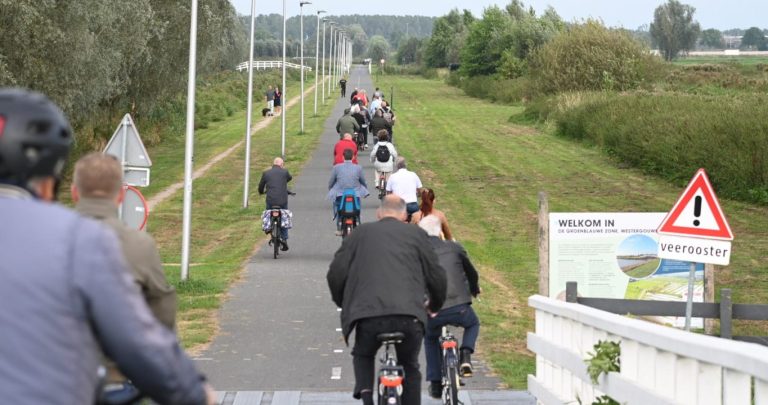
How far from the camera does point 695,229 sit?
12.4 meters

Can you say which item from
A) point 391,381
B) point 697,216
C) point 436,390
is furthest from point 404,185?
point 391,381

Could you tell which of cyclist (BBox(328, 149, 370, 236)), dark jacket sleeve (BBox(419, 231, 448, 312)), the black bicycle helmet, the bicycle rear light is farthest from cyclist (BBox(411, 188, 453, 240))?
cyclist (BBox(328, 149, 370, 236))

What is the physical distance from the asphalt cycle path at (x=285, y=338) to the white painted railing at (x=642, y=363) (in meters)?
2.05

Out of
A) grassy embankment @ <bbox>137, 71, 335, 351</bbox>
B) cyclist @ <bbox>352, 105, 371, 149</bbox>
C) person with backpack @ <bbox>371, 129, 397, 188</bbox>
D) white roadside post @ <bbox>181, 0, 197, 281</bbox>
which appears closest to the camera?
grassy embankment @ <bbox>137, 71, 335, 351</bbox>

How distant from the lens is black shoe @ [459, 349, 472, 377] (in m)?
11.3

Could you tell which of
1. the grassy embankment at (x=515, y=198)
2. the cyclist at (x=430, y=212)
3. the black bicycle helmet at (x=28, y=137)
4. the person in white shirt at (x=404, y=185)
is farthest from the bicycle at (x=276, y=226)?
the black bicycle helmet at (x=28, y=137)

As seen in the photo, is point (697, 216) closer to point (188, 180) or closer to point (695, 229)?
point (695, 229)

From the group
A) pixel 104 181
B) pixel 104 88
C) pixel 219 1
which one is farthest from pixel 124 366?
pixel 219 1

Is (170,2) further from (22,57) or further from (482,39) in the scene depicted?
(482,39)

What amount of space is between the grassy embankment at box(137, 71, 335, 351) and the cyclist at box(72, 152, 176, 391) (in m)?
8.99

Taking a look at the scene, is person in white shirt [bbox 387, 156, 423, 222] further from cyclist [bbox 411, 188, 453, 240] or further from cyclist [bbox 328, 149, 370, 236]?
cyclist [bbox 411, 188, 453, 240]

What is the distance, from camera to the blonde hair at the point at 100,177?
5.13 meters

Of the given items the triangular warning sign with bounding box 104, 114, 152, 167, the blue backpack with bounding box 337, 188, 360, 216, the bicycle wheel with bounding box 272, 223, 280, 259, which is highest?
the triangular warning sign with bounding box 104, 114, 152, 167

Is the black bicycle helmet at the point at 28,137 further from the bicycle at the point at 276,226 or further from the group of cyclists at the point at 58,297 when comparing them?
the bicycle at the point at 276,226
